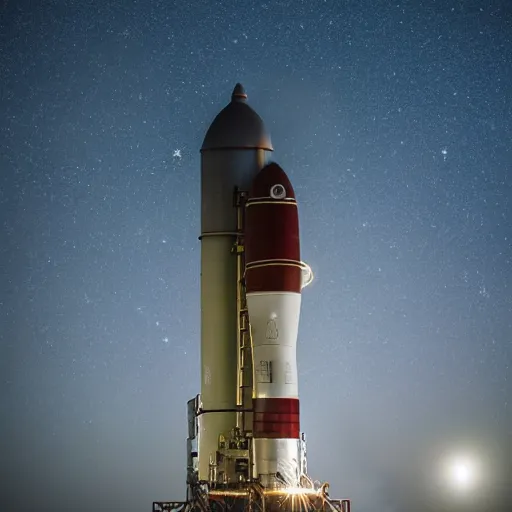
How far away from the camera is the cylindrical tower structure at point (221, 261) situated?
7250cm

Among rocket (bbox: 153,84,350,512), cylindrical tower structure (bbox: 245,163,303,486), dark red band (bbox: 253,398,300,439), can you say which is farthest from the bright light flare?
dark red band (bbox: 253,398,300,439)

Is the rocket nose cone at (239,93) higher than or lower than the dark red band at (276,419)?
higher

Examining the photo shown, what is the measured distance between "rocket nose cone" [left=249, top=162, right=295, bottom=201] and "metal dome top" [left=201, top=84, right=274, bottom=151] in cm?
341

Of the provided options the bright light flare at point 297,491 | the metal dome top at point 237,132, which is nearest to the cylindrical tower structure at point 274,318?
the bright light flare at point 297,491

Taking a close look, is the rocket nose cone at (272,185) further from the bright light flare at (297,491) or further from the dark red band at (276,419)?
the bright light flare at (297,491)

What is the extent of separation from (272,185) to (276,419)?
505 inches

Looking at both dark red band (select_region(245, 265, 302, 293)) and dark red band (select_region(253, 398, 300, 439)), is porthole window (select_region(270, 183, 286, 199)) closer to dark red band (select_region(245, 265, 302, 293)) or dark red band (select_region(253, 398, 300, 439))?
dark red band (select_region(245, 265, 302, 293))

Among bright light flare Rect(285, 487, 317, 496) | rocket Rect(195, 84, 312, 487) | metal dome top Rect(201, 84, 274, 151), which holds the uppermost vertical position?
metal dome top Rect(201, 84, 274, 151)

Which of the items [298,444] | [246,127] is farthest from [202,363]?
[246,127]

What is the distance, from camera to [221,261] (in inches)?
2913

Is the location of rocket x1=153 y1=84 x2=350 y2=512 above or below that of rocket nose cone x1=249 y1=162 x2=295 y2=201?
below

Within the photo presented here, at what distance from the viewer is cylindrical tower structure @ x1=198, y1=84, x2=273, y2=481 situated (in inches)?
2854

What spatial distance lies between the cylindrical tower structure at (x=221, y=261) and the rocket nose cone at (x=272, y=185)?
2389 millimetres

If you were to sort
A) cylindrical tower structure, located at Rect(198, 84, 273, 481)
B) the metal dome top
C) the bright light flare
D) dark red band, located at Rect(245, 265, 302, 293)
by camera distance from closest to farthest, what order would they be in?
the bright light flare → dark red band, located at Rect(245, 265, 302, 293) → cylindrical tower structure, located at Rect(198, 84, 273, 481) → the metal dome top
